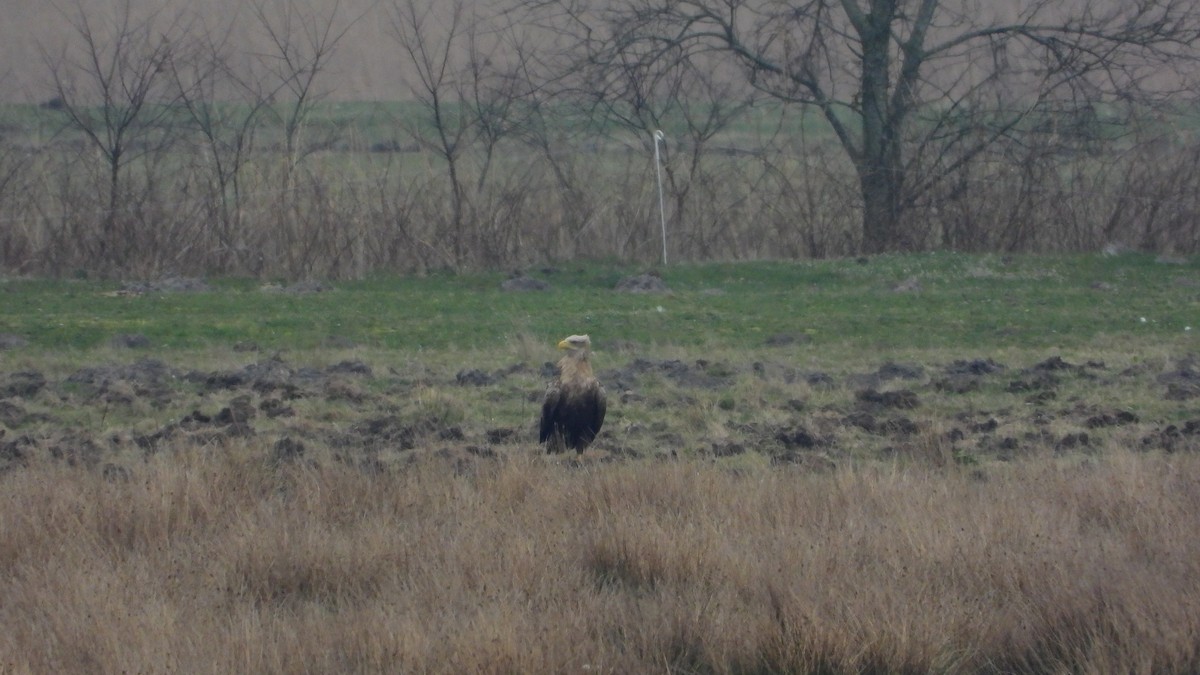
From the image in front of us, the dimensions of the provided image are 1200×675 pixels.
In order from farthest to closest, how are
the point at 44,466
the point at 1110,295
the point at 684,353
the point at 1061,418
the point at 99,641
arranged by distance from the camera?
1. the point at 1110,295
2. the point at 684,353
3. the point at 1061,418
4. the point at 44,466
5. the point at 99,641

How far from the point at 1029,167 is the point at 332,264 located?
417 inches

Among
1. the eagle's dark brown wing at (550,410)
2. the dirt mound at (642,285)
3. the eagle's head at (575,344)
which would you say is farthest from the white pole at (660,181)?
the eagle's dark brown wing at (550,410)

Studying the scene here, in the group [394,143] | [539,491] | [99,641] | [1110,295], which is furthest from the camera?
[394,143]

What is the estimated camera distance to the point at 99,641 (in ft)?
15.2

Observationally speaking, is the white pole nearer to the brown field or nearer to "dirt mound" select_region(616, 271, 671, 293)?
"dirt mound" select_region(616, 271, 671, 293)

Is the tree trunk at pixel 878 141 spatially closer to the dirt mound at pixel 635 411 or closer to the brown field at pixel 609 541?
the dirt mound at pixel 635 411

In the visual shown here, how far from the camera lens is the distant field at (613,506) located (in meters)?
4.73

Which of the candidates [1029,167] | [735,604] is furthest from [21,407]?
[1029,167]

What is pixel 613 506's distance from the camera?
626 centimetres

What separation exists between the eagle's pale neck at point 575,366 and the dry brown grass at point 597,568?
1032 millimetres

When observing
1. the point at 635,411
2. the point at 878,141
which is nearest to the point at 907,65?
the point at 878,141

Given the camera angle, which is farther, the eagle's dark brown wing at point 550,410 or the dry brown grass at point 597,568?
the eagle's dark brown wing at point 550,410

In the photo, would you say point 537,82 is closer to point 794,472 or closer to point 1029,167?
point 1029,167

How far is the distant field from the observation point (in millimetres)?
4730
